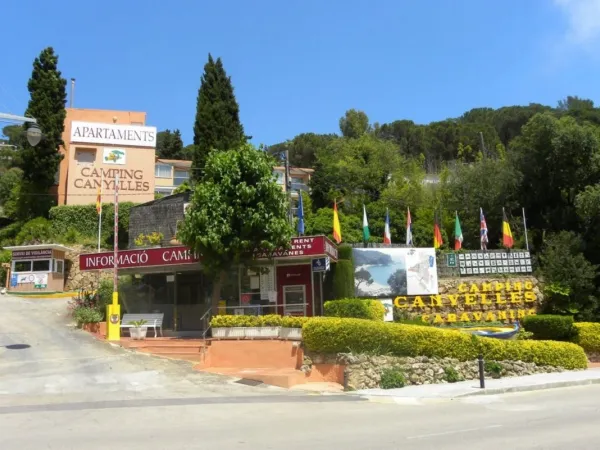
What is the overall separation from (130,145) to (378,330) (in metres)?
37.8

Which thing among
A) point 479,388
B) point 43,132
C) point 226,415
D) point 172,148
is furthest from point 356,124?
point 226,415

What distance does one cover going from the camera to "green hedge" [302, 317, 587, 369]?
17312 mm

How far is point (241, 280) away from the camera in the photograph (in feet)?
81.9

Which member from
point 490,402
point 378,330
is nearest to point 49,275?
point 378,330

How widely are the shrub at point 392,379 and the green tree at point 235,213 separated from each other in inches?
253

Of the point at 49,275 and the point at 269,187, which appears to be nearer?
the point at 269,187

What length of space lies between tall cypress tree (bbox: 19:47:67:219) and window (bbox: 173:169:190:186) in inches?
526

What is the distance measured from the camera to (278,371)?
18.0 m

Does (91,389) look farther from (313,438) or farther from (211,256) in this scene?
(313,438)

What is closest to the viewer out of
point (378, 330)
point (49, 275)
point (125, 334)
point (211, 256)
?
point (378, 330)

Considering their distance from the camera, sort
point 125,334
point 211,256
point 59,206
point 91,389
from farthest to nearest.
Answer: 1. point 59,206
2. point 125,334
3. point 211,256
4. point 91,389

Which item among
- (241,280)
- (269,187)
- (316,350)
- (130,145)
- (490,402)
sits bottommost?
(490,402)

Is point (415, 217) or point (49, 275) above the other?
point (415, 217)

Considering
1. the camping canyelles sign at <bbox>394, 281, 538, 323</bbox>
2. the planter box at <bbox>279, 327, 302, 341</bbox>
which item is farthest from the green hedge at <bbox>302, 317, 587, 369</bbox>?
the camping canyelles sign at <bbox>394, 281, 538, 323</bbox>
